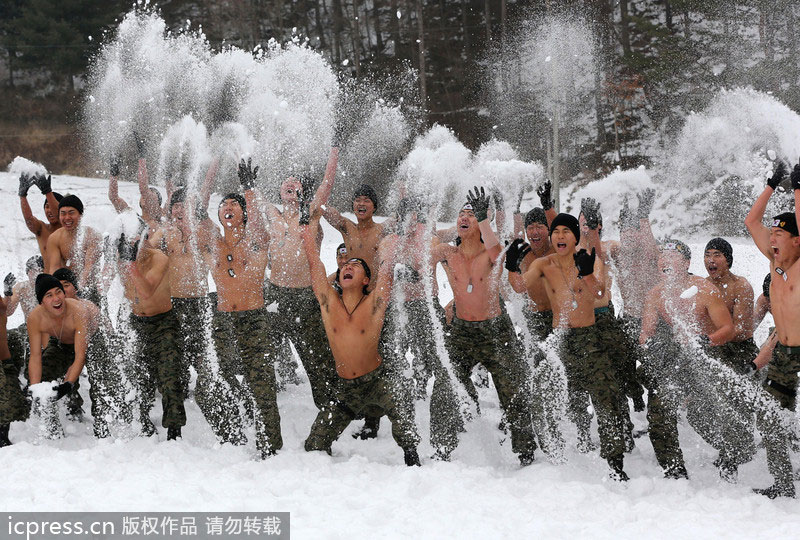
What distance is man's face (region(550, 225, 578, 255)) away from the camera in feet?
16.4

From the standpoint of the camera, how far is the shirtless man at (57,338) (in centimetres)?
532

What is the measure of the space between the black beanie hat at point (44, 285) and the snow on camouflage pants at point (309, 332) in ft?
5.32

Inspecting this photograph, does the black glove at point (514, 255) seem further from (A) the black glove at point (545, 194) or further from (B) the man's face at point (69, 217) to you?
(B) the man's face at point (69, 217)

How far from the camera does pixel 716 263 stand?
5.30 meters

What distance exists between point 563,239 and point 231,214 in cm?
243

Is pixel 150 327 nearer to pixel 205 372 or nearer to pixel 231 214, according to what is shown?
pixel 205 372

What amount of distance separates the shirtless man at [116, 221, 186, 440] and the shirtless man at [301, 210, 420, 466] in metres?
1.18

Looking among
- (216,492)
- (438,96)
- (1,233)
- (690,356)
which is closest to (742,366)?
(690,356)

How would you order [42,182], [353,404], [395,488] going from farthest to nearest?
1. [42,182]
2. [353,404]
3. [395,488]

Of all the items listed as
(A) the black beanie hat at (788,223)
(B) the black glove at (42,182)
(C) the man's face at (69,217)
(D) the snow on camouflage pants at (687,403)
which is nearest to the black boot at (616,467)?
(D) the snow on camouflage pants at (687,403)

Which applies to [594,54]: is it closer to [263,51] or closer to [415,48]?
[415,48]

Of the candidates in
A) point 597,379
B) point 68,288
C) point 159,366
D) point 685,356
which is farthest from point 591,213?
point 68,288

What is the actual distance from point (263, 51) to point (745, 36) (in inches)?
601

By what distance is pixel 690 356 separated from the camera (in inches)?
204
